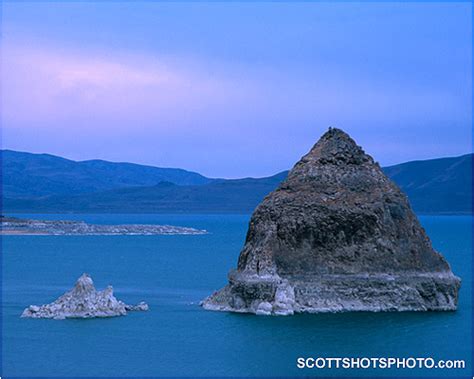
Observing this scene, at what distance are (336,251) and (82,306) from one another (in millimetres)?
10636

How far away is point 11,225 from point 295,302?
114797 millimetres

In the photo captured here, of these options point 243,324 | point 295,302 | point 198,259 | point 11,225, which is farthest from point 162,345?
point 11,225

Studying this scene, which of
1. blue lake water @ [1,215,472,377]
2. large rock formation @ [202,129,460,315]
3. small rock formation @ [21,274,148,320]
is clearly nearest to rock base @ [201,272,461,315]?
large rock formation @ [202,129,460,315]

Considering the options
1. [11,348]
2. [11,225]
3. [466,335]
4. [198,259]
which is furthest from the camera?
[11,225]

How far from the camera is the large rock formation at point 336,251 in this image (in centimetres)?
4109

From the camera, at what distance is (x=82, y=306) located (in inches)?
1602

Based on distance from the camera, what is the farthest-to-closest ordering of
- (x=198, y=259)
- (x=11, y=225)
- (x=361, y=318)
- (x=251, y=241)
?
(x=11, y=225)
(x=198, y=259)
(x=251, y=241)
(x=361, y=318)

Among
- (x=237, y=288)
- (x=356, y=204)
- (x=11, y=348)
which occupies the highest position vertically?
(x=356, y=204)

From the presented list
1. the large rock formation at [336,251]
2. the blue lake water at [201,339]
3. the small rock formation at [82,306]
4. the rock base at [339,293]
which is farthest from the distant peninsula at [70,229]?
the rock base at [339,293]

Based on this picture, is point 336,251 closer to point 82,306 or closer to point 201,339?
point 201,339

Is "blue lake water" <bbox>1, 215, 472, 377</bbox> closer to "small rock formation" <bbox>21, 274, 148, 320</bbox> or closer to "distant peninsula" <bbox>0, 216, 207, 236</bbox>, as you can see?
"small rock formation" <bbox>21, 274, 148, 320</bbox>

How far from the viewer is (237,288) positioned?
41.6 metres

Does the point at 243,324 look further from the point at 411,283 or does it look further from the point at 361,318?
the point at 411,283

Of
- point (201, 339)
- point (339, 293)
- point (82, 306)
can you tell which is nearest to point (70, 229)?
point (82, 306)
